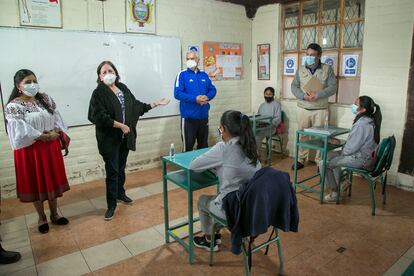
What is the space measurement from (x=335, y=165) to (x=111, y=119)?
2.30 metres

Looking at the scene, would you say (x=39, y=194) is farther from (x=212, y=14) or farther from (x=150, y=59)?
(x=212, y=14)

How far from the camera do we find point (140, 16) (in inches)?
166

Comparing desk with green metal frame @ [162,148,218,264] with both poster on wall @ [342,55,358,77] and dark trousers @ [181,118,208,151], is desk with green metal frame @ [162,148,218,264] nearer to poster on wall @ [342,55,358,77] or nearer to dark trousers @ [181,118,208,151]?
dark trousers @ [181,118,208,151]

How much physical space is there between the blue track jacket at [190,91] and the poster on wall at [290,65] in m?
1.63

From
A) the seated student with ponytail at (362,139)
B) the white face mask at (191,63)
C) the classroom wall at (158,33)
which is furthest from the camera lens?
the white face mask at (191,63)

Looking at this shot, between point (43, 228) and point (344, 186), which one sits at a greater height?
point (344, 186)

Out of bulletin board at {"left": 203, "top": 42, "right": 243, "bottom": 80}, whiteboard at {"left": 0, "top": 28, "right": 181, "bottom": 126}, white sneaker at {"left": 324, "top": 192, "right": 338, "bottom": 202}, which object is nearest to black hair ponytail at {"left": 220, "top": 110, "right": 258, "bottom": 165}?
white sneaker at {"left": 324, "top": 192, "right": 338, "bottom": 202}

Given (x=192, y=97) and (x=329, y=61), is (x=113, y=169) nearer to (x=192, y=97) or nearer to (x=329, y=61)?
(x=192, y=97)

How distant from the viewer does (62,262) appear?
2447 millimetres

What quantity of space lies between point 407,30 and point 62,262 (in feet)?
13.7

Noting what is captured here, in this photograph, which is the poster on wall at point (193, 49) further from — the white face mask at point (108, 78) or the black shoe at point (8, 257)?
the black shoe at point (8, 257)

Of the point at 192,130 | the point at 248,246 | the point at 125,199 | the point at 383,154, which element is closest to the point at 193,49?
the point at 192,130

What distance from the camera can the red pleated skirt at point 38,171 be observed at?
2.74 meters

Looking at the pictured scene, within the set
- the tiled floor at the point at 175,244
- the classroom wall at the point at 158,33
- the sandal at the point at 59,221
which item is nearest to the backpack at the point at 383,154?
the tiled floor at the point at 175,244
